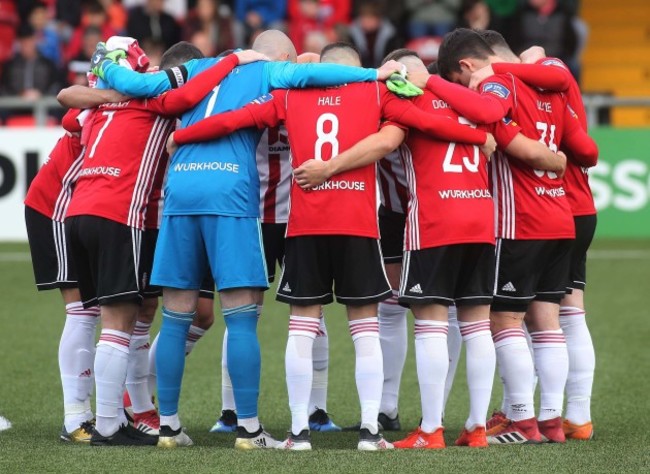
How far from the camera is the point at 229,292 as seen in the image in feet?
22.7

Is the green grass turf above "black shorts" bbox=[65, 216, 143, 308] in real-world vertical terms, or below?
below

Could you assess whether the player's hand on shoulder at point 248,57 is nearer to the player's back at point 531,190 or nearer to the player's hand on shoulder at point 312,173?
the player's hand on shoulder at point 312,173

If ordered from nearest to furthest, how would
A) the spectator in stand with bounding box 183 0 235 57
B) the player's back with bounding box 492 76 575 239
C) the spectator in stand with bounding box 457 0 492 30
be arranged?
1. the player's back with bounding box 492 76 575 239
2. the spectator in stand with bounding box 457 0 492 30
3. the spectator in stand with bounding box 183 0 235 57

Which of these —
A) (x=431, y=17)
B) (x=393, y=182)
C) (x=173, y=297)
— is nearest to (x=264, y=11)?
(x=431, y=17)

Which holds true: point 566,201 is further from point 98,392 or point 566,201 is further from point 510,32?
point 510,32

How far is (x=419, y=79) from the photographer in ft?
23.1

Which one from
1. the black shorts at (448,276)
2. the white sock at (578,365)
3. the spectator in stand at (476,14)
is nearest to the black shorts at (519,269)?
the black shorts at (448,276)

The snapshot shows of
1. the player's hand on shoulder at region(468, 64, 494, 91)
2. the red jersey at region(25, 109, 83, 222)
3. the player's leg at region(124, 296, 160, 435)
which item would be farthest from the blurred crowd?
the player's hand on shoulder at region(468, 64, 494, 91)

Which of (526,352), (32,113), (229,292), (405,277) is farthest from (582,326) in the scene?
(32,113)

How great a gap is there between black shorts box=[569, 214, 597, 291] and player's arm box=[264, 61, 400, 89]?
4.71ft

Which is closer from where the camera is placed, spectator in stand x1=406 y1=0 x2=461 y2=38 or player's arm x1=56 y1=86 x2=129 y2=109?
player's arm x1=56 y1=86 x2=129 y2=109

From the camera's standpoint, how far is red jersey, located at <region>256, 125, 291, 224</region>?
754 centimetres

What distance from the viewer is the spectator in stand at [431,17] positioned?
727 inches

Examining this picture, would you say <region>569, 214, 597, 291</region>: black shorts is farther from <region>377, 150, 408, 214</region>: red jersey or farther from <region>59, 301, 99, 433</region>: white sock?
<region>59, 301, 99, 433</region>: white sock
